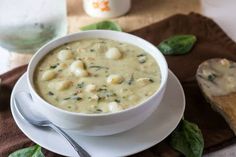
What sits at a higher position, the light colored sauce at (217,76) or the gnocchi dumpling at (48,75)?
the gnocchi dumpling at (48,75)

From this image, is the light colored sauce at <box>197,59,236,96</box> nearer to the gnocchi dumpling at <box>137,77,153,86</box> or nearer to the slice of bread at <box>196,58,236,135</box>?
the slice of bread at <box>196,58,236,135</box>

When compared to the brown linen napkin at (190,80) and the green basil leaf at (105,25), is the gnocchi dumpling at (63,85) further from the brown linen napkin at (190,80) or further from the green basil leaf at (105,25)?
the green basil leaf at (105,25)

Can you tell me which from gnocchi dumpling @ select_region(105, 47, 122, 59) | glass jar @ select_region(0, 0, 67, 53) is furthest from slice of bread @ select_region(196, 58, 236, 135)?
glass jar @ select_region(0, 0, 67, 53)

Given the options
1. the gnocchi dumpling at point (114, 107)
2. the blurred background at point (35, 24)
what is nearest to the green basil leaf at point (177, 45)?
the blurred background at point (35, 24)

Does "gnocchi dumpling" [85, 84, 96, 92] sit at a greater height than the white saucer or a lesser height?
greater

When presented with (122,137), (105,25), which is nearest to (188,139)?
(122,137)

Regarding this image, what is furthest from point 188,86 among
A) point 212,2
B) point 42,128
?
point 212,2
